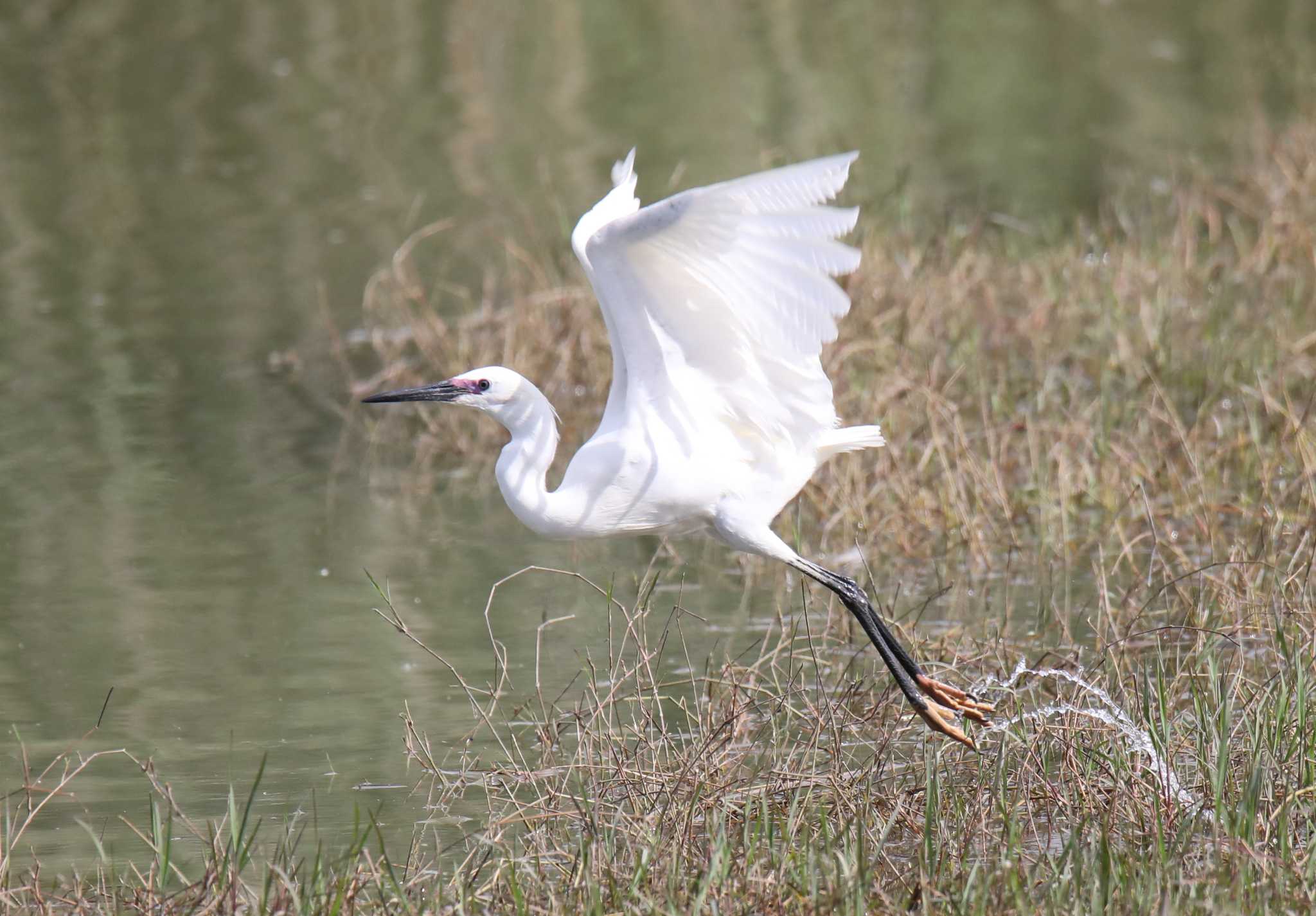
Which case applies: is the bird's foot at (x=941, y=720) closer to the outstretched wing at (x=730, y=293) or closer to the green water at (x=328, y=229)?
the outstretched wing at (x=730, y=293)

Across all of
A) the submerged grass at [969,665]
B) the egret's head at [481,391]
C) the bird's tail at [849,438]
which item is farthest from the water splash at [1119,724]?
the egret's head at [481,391]

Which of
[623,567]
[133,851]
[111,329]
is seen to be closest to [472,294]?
[111,329]

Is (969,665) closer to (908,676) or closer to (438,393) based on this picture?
(908,676)

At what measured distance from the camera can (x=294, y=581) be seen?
5.77m

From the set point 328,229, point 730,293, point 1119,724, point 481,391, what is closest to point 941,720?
point 1119,724

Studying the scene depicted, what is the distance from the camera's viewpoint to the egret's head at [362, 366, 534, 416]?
13.9 ft

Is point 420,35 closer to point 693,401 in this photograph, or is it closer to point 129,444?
point 129,444

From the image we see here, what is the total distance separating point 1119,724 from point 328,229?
706 centimetres

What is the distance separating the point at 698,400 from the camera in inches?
171

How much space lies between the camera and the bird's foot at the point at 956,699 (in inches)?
167

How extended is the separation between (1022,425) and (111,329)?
4.30 meters

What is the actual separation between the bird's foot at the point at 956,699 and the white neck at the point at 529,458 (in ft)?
2.78

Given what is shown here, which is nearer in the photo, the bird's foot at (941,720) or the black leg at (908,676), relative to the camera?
the bird's foot at (941,720)

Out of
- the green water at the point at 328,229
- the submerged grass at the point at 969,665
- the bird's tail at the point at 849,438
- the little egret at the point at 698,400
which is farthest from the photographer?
the green water at the point at 328,229
